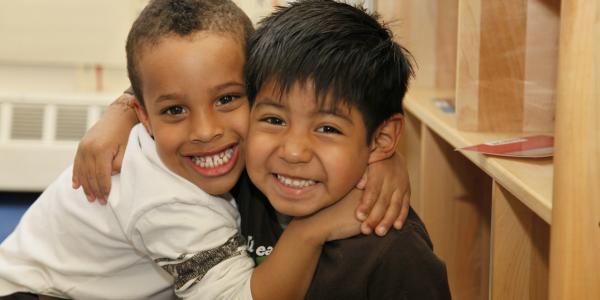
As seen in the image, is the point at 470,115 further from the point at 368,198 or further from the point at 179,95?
the point at 179,95

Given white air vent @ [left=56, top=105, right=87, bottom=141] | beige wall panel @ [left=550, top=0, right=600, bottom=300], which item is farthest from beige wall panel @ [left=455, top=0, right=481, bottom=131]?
white air vent @ [left=56, top=105, right=87, bottom=141]

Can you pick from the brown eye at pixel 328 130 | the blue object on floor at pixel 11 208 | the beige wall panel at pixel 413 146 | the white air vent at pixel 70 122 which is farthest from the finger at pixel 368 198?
the white air vent at pixel 70 122

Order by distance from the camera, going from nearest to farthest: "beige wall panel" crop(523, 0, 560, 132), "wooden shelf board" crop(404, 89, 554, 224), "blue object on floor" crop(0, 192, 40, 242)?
1. "wooden shelf board" crop(404, 89, 554, 224)
2. "beige wall panel" crop(523, 0, 560, 132)
3. "blue object on floor" crop(0, 192, 40, 242)

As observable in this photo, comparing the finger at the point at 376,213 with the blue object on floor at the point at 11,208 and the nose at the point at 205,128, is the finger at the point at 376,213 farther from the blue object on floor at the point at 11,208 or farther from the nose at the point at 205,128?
the blue object on floor at the point at 11,208

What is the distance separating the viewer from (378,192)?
42.3 inches

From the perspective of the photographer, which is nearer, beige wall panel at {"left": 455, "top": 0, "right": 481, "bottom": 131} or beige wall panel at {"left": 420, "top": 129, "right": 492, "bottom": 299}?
beige wall panel at {"left": 455, "top": 0, "right": 481, "bottom": 131}

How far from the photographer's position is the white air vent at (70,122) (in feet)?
9.51

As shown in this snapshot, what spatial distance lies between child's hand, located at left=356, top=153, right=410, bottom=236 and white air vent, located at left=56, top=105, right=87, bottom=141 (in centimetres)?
203

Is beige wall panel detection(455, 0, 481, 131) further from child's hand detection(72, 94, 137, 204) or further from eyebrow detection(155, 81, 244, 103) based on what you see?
child's hand detection(72, 94, 137, 204)

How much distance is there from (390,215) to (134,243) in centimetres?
40

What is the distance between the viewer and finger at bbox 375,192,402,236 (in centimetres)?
102

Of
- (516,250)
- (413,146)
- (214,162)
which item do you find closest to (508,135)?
(516,250)

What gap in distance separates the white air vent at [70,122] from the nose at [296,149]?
2057 millimetres

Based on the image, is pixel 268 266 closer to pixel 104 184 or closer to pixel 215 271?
pixel 215 271
